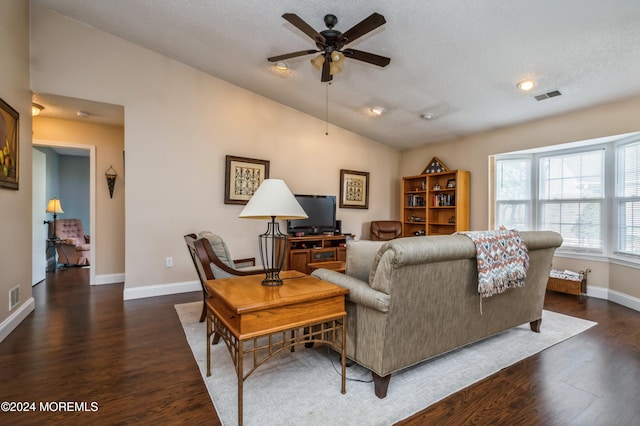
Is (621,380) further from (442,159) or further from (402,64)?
(442,159)

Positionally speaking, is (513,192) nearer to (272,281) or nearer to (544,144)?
(544,144)

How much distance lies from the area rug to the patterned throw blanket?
22.3 inches

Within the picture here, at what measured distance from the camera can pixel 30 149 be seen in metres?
3.38

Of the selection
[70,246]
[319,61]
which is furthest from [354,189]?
[70,246]

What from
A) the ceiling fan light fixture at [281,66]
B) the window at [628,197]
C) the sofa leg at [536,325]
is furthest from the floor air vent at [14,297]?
the window at [628,197]

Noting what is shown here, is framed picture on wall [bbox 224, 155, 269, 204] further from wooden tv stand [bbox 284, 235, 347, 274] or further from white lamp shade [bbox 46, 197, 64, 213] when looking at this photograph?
white lamp shade [bbox 46, 197, 64, 213]

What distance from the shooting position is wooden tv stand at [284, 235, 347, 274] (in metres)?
4.61

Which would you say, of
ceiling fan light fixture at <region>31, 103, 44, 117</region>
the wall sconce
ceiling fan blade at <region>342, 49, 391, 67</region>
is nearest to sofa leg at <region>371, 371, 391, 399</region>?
ceiling fan blade at <region>342, 49, 391, 67</region>

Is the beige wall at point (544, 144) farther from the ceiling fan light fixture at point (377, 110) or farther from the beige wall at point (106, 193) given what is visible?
the beige wall at point (106, 193)

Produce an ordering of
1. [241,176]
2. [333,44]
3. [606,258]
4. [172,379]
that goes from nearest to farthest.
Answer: [172,379] → [333,44] → [606,258] → [241,176]

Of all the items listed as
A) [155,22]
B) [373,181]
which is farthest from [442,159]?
[155,22]

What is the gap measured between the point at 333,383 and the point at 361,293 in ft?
2.06

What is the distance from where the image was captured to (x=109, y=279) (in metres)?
4.77

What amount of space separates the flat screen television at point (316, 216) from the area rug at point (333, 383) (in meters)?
2.47
